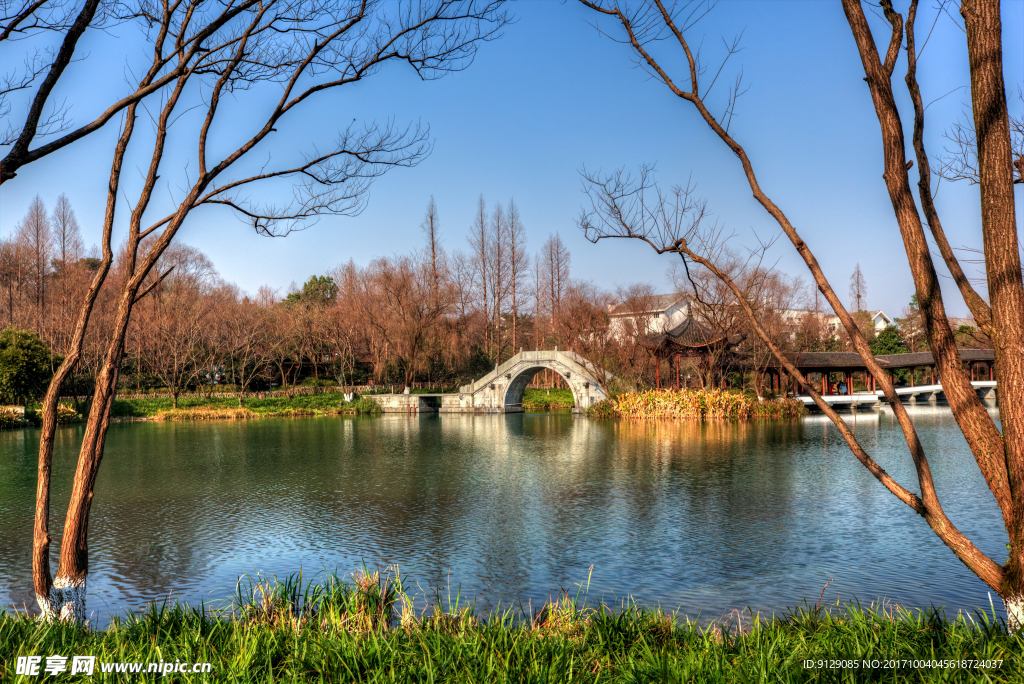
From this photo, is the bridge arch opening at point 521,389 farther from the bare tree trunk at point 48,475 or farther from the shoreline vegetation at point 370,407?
the bare tree trunk at point 48,475

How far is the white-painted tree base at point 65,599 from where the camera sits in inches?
196

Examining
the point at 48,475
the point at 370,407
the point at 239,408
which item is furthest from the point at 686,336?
the point at 48,475

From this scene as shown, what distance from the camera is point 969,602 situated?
6184mm

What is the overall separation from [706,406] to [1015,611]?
24.3m

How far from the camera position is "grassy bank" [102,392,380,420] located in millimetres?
31719

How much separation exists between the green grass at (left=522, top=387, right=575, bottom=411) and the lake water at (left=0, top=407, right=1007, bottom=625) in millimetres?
20289

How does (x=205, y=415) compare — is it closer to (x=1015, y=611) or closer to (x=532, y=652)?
(x=532, y=652)

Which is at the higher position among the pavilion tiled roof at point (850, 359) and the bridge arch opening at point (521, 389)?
the pavilion tiled roof at point (850, 359)

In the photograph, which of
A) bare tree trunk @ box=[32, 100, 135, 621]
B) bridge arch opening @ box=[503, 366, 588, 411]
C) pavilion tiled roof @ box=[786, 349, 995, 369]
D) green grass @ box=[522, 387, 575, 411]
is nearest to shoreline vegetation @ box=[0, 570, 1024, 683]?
bare tree trunk @ box=[32, 100, 135, 621]

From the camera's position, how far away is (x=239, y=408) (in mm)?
33625

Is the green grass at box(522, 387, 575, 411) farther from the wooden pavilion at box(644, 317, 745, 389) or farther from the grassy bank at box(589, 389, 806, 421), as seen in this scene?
the grassy bank at box(589, 389, 806, 421)

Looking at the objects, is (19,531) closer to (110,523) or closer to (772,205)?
(110,523)

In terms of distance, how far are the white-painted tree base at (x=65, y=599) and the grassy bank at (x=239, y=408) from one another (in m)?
28.5

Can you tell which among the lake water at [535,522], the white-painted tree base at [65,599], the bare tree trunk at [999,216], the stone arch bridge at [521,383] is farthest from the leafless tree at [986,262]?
the stone arch bridge at [521,383]
